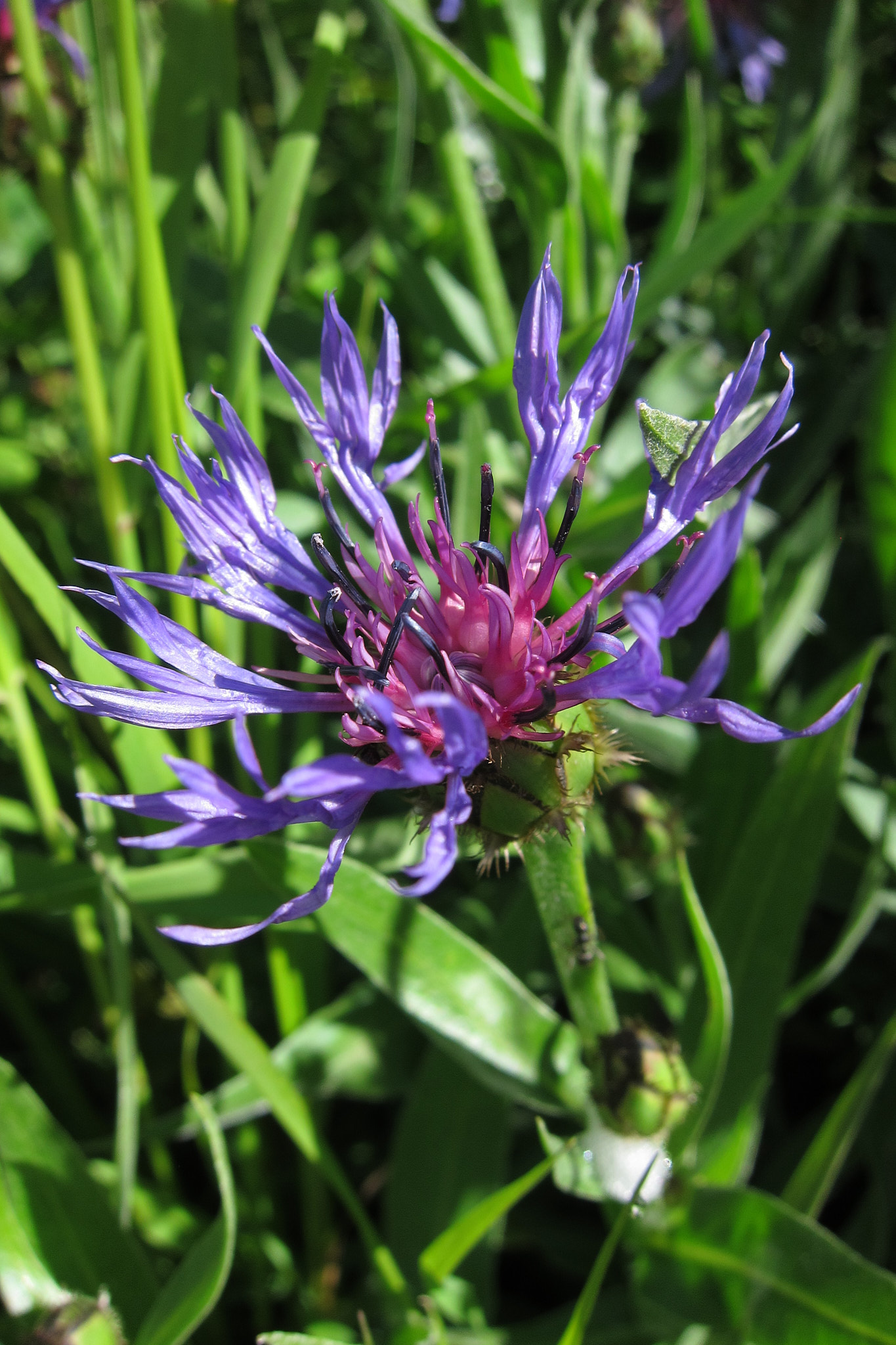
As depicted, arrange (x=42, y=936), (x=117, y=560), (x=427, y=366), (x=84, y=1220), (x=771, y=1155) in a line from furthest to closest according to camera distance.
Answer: (x=427, y=366), (x=42, y=936), (x=771, y=1155), (x=117, y=560), (x=84, y=1220)

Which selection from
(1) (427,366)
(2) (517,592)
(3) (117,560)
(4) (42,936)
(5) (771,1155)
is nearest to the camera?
(2) (517,592)

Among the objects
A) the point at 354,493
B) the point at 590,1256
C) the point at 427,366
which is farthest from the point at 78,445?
the point at 590,1256

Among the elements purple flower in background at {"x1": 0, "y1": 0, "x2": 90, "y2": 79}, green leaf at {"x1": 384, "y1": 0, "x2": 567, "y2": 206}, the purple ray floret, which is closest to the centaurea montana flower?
the purple ray floret

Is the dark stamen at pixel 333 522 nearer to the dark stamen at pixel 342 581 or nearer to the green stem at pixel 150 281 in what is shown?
the dark stamen at pixel 342 581

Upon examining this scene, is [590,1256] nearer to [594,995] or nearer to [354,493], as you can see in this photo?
[594,995]

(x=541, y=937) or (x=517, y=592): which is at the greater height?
(x=517, y=592)

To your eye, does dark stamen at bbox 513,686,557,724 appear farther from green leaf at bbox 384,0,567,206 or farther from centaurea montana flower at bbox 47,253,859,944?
green leaf at bbox 384,0,567,206

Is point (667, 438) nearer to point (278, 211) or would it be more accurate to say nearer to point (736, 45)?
point (278, 211)
